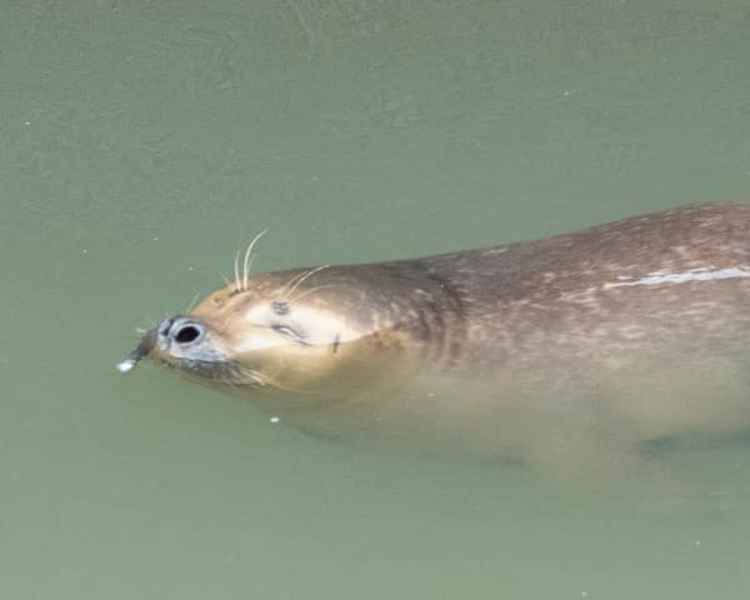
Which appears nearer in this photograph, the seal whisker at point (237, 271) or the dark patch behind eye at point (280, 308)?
the dark patch behind eye at point (280, 308)

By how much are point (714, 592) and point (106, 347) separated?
81.2 inches

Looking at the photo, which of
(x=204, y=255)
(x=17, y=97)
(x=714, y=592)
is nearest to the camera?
(x=714, y=592)

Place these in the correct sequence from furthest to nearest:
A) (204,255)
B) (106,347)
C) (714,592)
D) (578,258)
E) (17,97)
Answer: (17,97)
(204,255)
(106,347)
(578,258)
(714,592)

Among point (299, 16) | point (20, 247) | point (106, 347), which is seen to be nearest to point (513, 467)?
point (106, 347)

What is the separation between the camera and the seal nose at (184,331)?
4.32 m

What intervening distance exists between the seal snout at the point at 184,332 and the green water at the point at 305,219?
42 cm

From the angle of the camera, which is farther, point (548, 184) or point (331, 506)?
point (548, 184)

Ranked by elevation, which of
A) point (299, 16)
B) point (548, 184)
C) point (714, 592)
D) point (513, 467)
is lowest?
point (714, 592)

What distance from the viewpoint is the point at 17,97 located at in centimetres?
622

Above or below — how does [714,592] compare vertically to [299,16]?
below

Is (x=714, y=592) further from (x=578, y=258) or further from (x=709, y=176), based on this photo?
(x=709, y=176)

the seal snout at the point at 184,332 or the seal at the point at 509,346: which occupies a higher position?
the seal at the point at 509,346

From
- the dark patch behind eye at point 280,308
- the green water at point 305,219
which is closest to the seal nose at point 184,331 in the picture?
the dark patch behind eye at point 280,308

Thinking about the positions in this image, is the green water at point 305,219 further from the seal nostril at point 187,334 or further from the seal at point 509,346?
the seal nostril at point 187,334
